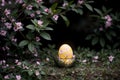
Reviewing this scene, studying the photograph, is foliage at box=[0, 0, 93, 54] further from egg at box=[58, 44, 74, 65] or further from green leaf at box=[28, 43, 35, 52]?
egg at box=[58, 44, 74, 65]

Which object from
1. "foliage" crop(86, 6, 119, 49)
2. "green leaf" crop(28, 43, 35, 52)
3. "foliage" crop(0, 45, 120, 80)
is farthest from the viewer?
"foliage" crop(86, 6, 119, 49)

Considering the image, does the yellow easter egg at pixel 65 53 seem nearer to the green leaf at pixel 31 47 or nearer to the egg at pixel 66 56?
the egg at pixel 66 56

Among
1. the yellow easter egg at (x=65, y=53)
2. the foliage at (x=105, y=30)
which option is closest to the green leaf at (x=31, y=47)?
the yellow easter egg at (x=65, y=53)

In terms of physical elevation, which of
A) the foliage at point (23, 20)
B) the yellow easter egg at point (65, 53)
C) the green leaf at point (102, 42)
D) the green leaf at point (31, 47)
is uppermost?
the foliage at point (23, 20)

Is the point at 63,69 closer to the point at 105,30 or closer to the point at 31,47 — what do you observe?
the point at 31,47

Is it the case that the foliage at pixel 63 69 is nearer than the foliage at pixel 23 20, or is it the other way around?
the foliage at pixel 63 69

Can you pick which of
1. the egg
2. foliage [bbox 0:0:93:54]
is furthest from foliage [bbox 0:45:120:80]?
foliage [bbox 0:0:93:54]

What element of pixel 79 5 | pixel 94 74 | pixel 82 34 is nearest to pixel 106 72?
pixel 94 74

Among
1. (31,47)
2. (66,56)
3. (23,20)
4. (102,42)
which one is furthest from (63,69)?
(102,42)

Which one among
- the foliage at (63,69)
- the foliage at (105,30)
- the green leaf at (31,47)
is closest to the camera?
the foliage at (63,69)

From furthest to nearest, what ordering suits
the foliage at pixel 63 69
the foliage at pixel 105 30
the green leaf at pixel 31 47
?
1. the foliage at pixel 105 30
2. the green leaf at pixel 31 47
3. the foliage at pixel 63 69

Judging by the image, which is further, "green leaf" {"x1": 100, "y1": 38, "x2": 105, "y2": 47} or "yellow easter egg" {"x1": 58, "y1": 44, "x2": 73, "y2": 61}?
"green leaf" {"x1": 100, "y1": 38, "x2": 105, "y2": 47}

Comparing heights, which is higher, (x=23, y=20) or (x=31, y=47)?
(x=23, y=20)

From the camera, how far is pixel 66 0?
494 cm
